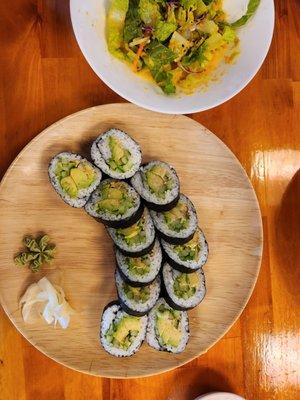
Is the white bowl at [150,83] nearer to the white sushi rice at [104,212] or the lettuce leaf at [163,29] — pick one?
the lettuce leaf at [163,29]

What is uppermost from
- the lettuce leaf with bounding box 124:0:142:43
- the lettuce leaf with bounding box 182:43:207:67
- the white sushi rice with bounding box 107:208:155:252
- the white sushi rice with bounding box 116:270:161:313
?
the lettuce leaf with bounding box 124:0:142:43

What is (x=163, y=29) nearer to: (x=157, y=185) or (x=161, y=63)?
(x=161, y=63)

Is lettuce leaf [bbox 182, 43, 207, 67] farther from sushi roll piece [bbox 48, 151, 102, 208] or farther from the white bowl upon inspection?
sushi roll piece [bbox 48, 151, 102, 208]

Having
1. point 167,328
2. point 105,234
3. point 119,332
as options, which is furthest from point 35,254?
point 167,328

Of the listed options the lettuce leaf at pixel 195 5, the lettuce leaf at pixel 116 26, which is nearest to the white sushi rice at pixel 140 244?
the lettuce leaf at pixel 116 26

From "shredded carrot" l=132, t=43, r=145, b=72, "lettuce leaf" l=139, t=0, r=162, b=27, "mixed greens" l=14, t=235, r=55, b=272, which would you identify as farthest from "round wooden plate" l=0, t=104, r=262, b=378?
"lettuce leaf" l=139, t=0, r=162, b=27

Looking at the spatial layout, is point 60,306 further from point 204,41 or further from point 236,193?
point 204,41

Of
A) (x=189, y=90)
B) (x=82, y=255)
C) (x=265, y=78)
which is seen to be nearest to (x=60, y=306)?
(x=82, y=255)
